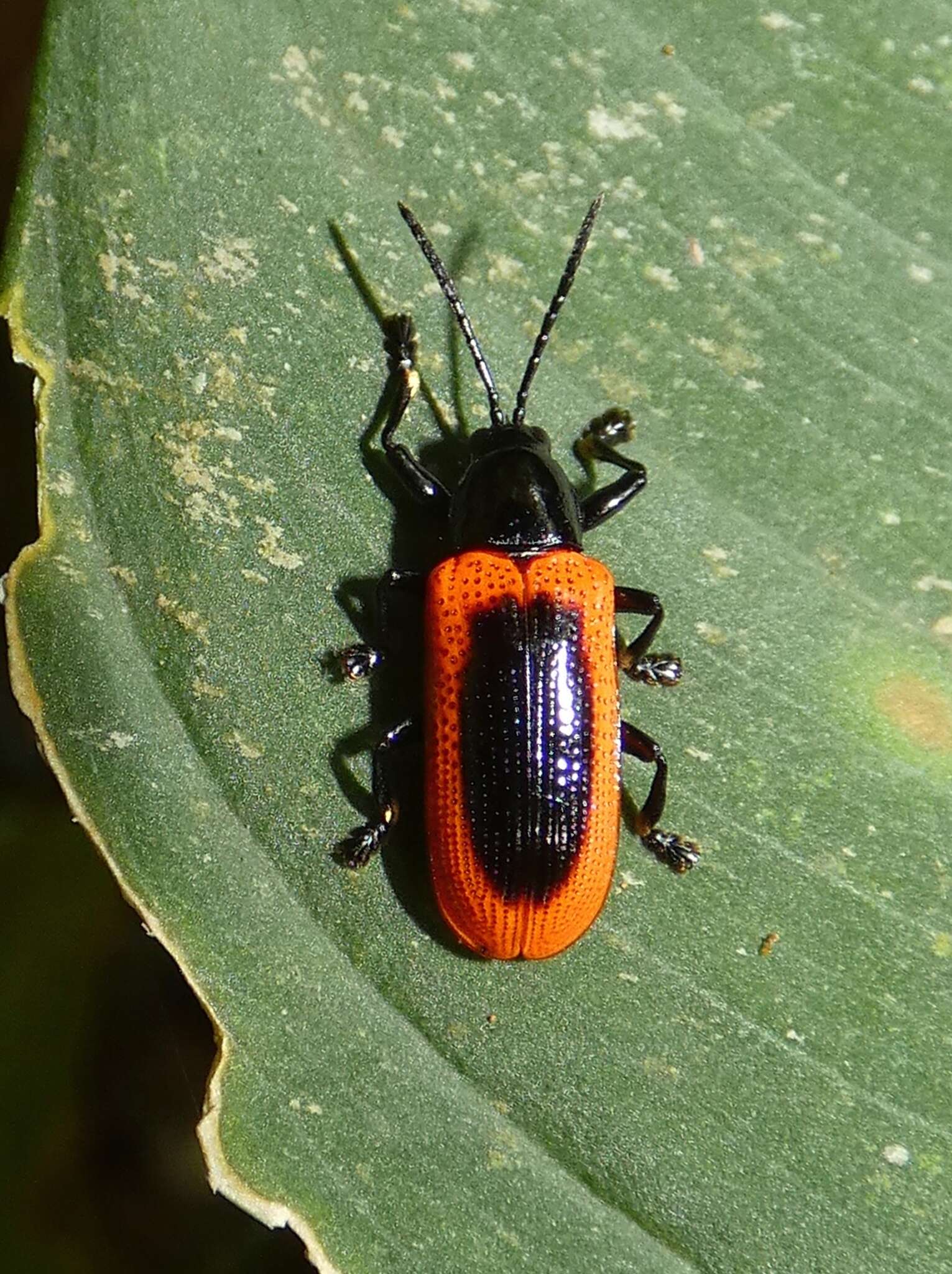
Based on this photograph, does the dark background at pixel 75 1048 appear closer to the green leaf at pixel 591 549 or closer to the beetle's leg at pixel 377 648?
the green leaf at pixel 591 549

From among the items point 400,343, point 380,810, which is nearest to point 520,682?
point 380,810

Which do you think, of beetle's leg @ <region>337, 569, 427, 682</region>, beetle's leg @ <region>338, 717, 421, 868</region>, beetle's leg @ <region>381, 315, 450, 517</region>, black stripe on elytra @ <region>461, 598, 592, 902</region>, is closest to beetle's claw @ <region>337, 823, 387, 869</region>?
beetle's leg @ <region>338, 717, 421, 868</region>

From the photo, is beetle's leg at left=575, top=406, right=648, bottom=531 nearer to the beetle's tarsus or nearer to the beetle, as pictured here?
the beetle

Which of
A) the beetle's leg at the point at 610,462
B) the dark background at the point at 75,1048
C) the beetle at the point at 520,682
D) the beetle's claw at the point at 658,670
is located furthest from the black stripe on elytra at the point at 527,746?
the dark background at the point at 75,1048

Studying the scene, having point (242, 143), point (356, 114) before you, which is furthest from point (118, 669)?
point (356, 114)

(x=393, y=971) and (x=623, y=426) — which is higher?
(x=623, y=426)

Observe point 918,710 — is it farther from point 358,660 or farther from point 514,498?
point 358,660

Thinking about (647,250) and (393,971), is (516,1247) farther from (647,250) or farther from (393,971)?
(647,250)
